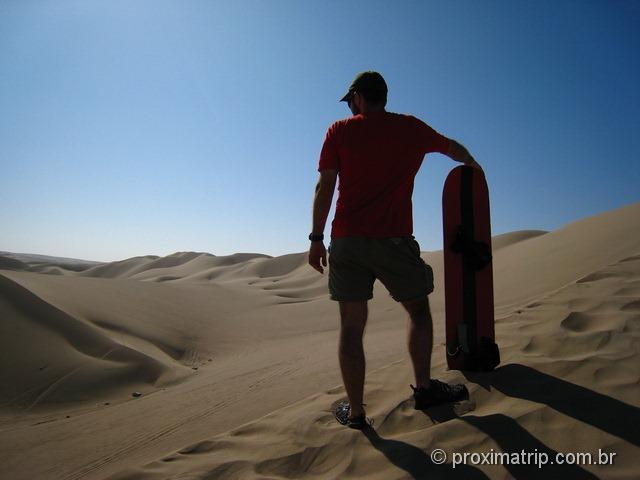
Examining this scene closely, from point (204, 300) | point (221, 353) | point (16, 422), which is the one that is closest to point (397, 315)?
point (221, 353)

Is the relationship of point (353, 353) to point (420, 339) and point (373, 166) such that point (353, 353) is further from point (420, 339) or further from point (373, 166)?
point (373, 166)

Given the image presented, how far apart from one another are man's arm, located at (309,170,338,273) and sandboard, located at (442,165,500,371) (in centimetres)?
106

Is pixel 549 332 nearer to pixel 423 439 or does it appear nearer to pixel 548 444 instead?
pixel 548 444

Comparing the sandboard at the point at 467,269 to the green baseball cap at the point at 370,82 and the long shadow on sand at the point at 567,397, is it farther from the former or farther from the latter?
the green baseball cap at the point at 370,82

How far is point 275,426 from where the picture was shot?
238 cm

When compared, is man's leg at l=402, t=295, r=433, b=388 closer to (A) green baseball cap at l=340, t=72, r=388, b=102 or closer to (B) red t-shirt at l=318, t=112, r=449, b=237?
(B) red t-shirt at l=318, t=112, r=449, b=237

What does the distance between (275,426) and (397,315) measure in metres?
7.71

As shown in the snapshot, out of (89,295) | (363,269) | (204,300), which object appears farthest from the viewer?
(204,300)

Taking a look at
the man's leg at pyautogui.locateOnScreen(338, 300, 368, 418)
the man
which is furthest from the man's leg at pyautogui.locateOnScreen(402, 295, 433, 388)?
the man's leg at pyautogui.locateOnScreen(338, 300, 368, 418)

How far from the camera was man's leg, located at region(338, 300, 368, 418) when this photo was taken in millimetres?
2121

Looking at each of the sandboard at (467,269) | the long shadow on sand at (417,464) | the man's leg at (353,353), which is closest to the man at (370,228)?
the man's leg at (353,353)

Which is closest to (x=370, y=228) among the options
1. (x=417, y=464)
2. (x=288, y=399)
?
(x=417, y=464)

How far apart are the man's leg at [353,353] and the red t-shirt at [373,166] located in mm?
437

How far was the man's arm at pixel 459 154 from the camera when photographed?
2.51 meters
